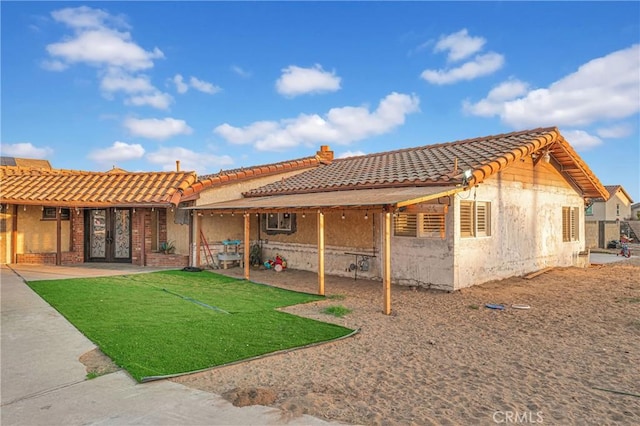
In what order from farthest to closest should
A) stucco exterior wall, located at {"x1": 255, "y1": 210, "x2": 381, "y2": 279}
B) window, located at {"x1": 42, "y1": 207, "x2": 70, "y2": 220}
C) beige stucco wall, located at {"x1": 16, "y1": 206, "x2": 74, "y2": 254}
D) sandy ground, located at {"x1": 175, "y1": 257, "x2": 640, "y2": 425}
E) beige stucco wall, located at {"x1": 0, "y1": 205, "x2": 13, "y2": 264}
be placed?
window, located at {"x1": 42, "y1": 207, "x2": 70, "y2": 220} < beige stucco wall, located at {"x1": 16, "y1": 206, "x2": 74, "y2": 254} < beige stucco wall, located at {"x1": 0, "y1": 205, "x2": 13, "y2": 264} < stucco exterior wall, located at {"x1": 255, "y1": 210, "x2": 381, "y2": 279} < sandy ground, located at {"x1": 175, "y1": 257, "x2": 640, "y2": 425}

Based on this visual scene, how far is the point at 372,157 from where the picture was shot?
17406 mm

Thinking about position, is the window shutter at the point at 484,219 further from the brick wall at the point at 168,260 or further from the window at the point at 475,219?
the brick wall at the point at 168,260

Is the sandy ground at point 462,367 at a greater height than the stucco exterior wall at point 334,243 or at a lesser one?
lesser

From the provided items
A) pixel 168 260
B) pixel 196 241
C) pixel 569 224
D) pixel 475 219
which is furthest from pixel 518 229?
pixel 168 260

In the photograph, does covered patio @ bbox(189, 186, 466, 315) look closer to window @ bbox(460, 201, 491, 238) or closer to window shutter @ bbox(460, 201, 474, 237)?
window shutter @ bbox(460, 201, 474, 237)

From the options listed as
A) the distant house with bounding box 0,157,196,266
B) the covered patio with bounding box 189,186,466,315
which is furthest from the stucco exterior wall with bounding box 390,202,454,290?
the distant house with bounding box 0,157,196,266

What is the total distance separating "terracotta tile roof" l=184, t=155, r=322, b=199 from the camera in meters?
14.7

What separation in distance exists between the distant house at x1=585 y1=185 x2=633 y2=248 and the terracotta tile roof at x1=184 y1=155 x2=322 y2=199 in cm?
2040

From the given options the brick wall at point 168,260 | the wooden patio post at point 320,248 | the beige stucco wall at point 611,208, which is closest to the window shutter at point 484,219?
the wooden patio post at point 320,248

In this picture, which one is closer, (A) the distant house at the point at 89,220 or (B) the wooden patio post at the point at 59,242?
(A) the distant house at the point at 89,220

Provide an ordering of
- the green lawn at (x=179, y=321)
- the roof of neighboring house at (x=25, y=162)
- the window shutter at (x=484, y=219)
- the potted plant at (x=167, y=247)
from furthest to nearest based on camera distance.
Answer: the roof of neighboring house at (x=25, y=162)
the potted plant at (x=167, y=247)
the window shutter at (x=484, y=219)
the green lawn at (x=179, y=321)

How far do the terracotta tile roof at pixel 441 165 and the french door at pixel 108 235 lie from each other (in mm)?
5506

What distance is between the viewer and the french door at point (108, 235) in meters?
16.2

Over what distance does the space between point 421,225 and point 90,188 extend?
1325cm
